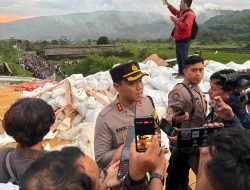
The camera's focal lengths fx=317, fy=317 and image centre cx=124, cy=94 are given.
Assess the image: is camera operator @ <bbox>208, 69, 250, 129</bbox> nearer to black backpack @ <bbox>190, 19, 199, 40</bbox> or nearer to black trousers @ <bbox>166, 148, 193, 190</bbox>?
black trousers @ <bbox>166, 148, 193, 190</bbox>

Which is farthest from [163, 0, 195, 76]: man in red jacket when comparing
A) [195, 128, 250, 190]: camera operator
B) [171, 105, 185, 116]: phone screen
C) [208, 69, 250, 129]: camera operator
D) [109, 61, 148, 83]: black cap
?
[195, 128, 250, 190]: camera operator

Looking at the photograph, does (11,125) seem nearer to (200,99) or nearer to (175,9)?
(200,99)

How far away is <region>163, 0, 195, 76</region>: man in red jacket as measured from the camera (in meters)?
4.89

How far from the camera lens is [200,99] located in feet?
9.20

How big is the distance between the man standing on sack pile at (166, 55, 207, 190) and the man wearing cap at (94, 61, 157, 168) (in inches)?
15.6

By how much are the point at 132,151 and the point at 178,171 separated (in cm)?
160

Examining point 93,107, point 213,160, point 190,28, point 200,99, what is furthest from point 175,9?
point 213,160

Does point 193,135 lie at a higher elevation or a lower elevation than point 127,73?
lower

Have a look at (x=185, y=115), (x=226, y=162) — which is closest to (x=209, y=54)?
(x=185, y=115)

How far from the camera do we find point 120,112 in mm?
2229

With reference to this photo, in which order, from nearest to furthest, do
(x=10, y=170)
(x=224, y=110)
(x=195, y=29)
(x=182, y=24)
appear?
(x=10, y=170) < (x=224, y=110) < (x=182, y=24) < (x=195, y=29)

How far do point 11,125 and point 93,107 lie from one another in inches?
150

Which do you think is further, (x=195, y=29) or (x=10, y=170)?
(x=195, y=29)

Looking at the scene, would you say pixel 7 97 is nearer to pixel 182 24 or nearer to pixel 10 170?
pixel 182 24
